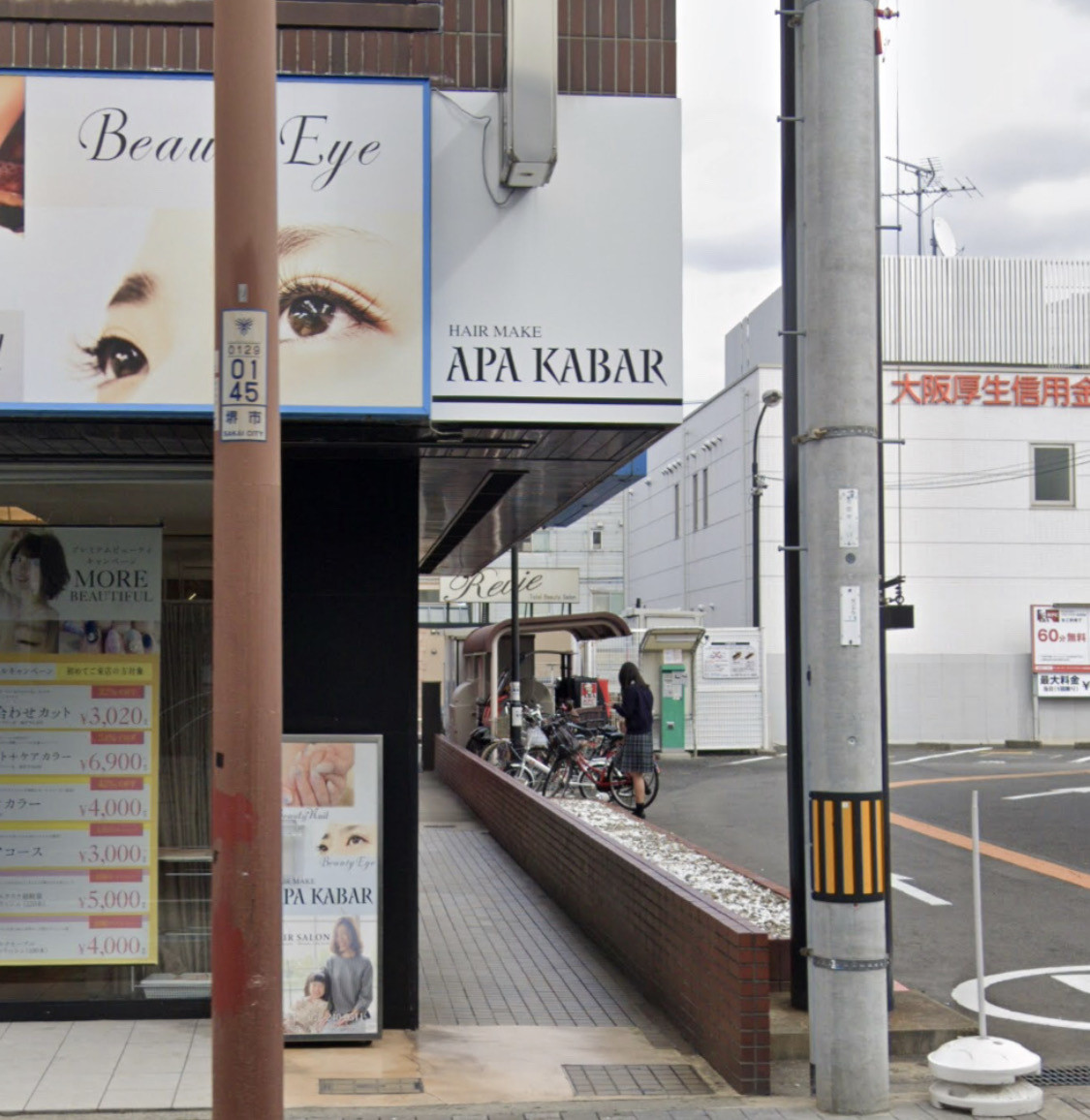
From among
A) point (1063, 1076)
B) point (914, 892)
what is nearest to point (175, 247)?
point (1063, 1076)

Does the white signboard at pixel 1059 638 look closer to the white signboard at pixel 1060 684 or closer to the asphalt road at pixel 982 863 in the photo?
the white signboard at pixel 1060 684

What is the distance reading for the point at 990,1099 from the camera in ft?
21.0

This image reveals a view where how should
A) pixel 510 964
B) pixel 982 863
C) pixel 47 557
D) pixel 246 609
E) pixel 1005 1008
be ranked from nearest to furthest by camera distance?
pixel 246 609 < pixel 47 557 < pixel 1005 1008 < pixel 510 964 < pixel 982 863

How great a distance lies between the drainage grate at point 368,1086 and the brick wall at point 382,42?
461 centimetres

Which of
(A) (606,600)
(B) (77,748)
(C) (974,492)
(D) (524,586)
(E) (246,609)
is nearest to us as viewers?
(E) (246,609)

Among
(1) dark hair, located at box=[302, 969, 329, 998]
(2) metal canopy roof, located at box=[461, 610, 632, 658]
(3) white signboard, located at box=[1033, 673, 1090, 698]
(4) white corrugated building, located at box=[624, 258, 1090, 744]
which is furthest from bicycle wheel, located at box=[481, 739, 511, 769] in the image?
(3) white signboard, located at box=[1033, 673, 1090, 698]

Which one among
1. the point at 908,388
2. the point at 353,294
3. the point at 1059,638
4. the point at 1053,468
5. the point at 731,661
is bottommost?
the point at 731,661

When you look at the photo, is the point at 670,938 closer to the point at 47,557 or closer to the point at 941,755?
the point at 47,557

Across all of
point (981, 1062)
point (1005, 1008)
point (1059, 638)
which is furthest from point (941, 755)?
point (981, 1062)

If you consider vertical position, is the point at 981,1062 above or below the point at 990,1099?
above

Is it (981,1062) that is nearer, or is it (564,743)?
(981,1062)

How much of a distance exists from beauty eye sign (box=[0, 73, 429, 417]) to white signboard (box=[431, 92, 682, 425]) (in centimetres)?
18

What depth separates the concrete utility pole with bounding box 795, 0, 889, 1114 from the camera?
626 cm

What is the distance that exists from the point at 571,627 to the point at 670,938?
1509cm
